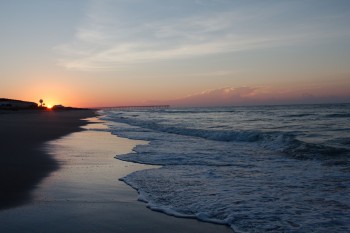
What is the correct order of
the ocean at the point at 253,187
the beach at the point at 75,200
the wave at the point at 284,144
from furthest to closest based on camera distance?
1. the wave at the point at 284,144
2. the ocean at the point at 253,187
3. the beach at the point at 75,200

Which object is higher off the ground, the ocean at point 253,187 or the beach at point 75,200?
the beach at point 75,200

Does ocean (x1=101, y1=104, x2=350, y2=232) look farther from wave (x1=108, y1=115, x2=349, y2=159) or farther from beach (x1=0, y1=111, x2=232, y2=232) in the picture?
beach (x1=0, y1=111, x2=232, y2=232)

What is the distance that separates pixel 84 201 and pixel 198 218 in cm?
A: 222

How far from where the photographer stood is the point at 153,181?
350 inches

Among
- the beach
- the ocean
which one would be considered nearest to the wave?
the ocean

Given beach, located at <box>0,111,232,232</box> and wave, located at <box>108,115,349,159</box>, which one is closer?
beach, located at <box>0,111,232,232</box>

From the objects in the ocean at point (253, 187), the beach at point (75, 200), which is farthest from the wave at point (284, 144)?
the beach at point (75, 200)

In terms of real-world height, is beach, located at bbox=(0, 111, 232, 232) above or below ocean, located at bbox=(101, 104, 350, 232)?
above

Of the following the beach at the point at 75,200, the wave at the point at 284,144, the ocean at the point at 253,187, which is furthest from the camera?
the wave at the point at 284,144

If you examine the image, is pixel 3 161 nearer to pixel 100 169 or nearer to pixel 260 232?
pixel 100 169

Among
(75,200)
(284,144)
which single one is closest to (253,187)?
(75,200)

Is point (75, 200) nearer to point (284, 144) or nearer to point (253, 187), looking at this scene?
point (253, 187)

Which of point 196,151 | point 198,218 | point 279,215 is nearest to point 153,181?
point 198,218

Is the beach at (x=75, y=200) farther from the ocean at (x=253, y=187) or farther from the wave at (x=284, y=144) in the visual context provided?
the wave at (x=284, y=144)
